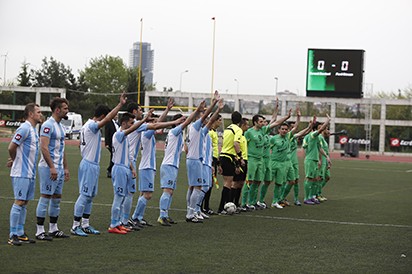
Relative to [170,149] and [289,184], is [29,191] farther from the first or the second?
[289,184]

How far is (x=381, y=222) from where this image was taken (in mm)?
15891

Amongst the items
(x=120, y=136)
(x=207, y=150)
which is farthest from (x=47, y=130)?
(x=207, y=150)

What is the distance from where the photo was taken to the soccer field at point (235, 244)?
31.8 ft

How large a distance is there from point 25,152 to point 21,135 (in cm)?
28

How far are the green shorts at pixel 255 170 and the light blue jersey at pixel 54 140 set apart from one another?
6831 mm

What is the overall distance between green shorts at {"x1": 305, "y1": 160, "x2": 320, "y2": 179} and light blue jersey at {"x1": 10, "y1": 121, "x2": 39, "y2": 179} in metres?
10.7

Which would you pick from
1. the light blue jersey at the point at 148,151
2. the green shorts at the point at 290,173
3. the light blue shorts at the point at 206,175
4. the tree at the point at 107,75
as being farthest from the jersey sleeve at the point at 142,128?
the tree at the point at 107,75

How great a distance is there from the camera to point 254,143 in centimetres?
1753

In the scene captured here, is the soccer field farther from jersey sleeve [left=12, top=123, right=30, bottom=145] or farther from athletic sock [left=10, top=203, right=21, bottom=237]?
jersey sleeve [left=12, top=123, right=30, bottom=145]

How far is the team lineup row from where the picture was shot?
11.1 m

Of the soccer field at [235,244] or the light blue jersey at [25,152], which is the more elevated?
the light blue jersey at [25,152]

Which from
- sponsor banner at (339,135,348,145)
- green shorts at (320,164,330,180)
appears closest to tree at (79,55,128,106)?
sponsor banner at (339,135,348,145)

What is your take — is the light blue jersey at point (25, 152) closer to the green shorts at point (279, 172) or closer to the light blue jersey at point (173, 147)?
the light blue jersey at point (173, 147)

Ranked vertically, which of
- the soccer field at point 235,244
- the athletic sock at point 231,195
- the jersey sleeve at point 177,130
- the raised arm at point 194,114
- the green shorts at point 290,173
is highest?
the raised arm at point 194,114
